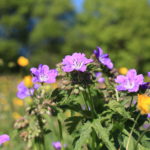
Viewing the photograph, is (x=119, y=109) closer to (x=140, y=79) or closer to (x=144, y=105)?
(x=140, y=79)

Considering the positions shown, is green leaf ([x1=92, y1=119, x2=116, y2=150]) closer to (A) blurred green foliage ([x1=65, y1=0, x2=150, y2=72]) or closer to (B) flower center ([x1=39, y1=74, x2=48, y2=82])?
(B) flower center ([x1=39, y1=74, x2=48, y2=82])

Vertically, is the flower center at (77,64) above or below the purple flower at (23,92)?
below

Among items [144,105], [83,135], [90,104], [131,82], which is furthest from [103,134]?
[144,105]

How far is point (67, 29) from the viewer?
36.9 m

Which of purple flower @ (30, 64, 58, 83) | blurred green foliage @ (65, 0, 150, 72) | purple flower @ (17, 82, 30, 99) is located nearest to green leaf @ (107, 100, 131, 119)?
purple flower @ (30, 64, 58, 83)

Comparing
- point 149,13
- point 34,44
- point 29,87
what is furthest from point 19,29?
point 29,87

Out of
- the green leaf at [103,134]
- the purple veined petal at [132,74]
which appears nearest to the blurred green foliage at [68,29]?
the purple veined petal at [132,74]

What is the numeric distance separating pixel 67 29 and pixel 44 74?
35088 mm

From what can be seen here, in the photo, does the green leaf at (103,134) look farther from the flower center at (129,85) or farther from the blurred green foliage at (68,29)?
the blurred green foliage at (68,29)

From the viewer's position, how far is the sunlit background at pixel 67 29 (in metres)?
25.7

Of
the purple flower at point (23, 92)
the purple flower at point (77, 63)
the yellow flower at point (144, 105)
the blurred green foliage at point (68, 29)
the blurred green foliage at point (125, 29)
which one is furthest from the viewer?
the blurred green foliage at point (68, 29)

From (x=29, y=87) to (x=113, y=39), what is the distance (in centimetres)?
2410

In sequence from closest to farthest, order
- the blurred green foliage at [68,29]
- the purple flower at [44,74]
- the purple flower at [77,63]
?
the purple flower at [77,63] < the purple flower at [44,74] < the blurred green foliage at [68,29]

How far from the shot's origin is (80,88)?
6.04 ft
